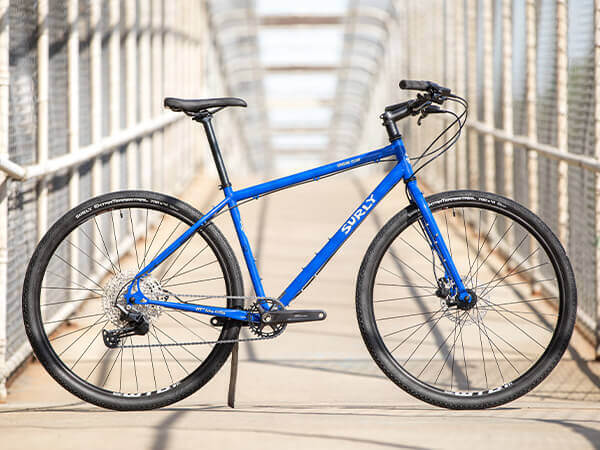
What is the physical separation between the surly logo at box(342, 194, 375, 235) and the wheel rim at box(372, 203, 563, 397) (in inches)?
5.0

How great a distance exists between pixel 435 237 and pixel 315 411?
0.65 metres

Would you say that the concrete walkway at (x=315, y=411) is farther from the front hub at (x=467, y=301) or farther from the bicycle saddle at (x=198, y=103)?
the bicycle saddle at (x=198, y=103)

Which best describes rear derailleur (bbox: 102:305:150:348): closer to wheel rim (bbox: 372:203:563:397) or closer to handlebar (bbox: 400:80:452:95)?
wheel rim (bbox: 372:203:563:397)

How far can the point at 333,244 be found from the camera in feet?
10.4

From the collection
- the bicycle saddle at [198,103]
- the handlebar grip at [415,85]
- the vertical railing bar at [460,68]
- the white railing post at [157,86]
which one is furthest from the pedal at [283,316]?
the vertical railing bar at [460,68]

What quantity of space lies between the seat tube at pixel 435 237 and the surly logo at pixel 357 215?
127mm

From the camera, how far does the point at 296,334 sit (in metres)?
4.85

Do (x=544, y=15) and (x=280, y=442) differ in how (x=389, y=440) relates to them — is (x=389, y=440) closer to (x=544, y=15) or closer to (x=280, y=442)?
(x=280, y=442)

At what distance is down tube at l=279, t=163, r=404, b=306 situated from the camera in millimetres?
3164

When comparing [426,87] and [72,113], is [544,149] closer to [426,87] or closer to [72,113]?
[426,87]

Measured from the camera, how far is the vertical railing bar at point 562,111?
15.6ft

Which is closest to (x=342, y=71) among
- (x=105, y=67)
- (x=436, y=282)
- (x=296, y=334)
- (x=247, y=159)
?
(x=247, y=159)

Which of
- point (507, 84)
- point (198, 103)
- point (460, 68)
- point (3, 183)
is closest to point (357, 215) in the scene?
point (198, 103)

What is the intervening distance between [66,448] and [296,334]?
2346 mm
